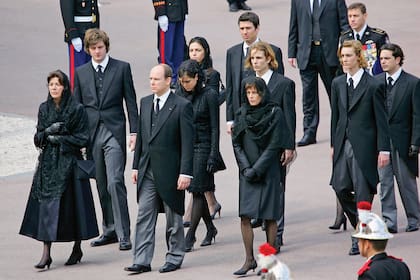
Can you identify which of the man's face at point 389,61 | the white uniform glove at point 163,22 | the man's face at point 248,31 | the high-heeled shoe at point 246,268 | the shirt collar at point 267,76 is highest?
the white uniform glove at point 163,22

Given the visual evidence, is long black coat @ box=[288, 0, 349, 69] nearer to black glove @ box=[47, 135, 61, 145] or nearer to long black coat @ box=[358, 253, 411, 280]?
black glove @ box=[47, 135, 61, 145]

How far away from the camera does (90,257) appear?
1338 centimetres

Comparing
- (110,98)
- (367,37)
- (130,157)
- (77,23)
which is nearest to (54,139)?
(110,98)

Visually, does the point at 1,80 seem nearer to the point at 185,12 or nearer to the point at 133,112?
the point at 185,12

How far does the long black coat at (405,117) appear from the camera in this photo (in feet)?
45.3

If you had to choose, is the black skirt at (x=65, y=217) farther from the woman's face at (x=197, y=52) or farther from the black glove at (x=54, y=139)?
the woman's face at (x=197, y=52)

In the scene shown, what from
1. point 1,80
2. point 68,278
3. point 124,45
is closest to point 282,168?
point 68,278

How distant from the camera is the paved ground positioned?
12898 mm

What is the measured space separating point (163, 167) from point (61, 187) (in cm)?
103

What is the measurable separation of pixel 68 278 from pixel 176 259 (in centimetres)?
99

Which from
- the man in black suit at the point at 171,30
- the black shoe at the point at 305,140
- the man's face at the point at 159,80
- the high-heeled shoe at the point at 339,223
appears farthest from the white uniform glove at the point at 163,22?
the man's face at the point at 159,80

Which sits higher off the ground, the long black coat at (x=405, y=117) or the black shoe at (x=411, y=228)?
the long black coat at (x=405, y=117)

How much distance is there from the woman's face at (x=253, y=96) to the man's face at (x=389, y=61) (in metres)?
1.91

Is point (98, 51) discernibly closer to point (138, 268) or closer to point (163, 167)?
point (163, 167)
